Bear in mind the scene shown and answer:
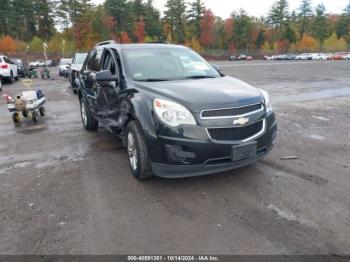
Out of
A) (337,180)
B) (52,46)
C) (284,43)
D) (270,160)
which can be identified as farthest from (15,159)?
(284,43)

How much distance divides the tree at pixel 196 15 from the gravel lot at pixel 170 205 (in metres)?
84.9

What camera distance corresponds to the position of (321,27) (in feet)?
310

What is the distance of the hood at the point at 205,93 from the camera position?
156 inches

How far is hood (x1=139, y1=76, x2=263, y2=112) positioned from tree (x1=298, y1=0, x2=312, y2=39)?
104m

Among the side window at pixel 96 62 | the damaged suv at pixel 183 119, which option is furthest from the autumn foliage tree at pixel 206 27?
the damaged suv at pixel 183 119

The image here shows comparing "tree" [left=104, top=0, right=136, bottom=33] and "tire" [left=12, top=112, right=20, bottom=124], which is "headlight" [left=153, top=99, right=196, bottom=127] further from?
"tree" [left=104, top=0, right=136, bottom=33]

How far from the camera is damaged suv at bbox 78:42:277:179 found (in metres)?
3.86

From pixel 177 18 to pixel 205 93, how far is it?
86084mm

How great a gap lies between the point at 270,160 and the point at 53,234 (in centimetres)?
342

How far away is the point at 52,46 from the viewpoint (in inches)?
2731

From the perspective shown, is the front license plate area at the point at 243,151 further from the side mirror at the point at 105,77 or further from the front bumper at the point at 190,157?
the side mirror at the point at 105,77

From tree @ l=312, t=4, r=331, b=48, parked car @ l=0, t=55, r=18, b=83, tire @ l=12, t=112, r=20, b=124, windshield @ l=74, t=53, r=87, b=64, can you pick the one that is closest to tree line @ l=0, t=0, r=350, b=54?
tree @ l=312, t=4, r=331, b=48

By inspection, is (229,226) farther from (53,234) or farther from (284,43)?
(284,43)

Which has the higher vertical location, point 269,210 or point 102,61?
point 102,61
